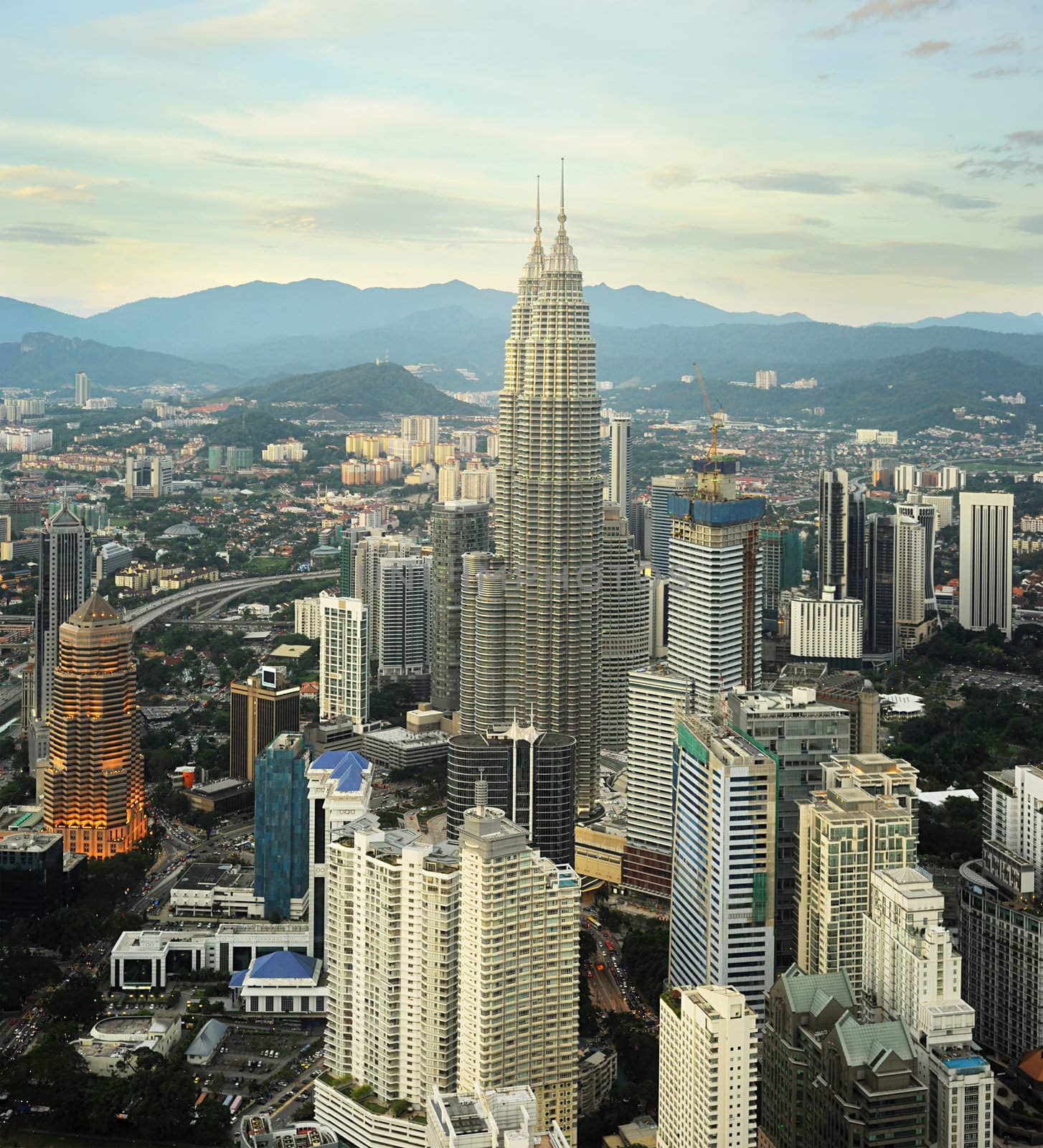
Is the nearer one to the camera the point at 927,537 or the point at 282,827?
the point at 282,827

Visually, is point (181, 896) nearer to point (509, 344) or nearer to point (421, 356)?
point (509, 344)

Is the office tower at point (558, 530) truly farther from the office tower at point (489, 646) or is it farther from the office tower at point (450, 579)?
the office tower at point (450, 579)

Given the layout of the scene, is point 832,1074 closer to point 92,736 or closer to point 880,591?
point 92,736

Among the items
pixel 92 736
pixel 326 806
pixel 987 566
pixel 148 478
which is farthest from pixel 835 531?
pixel 148 478

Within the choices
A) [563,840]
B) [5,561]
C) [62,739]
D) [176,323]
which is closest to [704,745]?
[563,840]

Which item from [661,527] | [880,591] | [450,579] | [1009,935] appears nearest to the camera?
[1009,935]

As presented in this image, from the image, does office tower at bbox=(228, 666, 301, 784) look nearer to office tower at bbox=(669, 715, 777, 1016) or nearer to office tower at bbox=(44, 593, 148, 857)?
office tower at bbox=(44, 593, 148, 857)

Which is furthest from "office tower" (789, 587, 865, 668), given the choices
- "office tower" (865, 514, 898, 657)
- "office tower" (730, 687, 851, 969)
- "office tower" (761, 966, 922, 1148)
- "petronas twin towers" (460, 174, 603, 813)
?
"office tower" (761, 966, 922, 1148)
